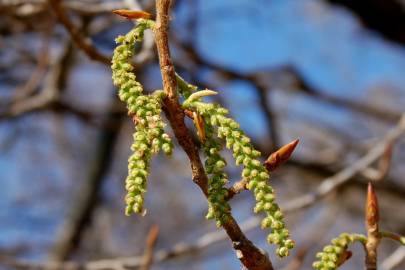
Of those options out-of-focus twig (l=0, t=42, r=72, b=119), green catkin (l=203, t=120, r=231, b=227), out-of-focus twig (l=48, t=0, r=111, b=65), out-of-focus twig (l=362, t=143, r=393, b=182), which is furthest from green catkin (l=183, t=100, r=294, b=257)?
out-of-focus twig (l=0, t=42, r=72, b=119)

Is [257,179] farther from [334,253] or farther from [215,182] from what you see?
[334,253]

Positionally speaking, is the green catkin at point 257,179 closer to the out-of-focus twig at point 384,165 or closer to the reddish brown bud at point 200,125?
the reddish brown bud at point 200,125

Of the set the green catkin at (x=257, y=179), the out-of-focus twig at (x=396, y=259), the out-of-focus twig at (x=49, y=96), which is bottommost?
the out-of-focus twig at (x=396, y=259)

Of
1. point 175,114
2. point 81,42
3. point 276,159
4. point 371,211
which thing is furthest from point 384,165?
point 175,114

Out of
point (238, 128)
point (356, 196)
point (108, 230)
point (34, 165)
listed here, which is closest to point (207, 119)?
point (238, 128)

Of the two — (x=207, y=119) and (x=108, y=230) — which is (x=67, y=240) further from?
(x=207, y=119)

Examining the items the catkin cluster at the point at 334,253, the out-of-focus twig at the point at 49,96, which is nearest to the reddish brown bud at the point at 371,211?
the catkin cluster at the point at 334,253

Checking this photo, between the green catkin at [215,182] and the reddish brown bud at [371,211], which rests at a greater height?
the green catkin at [215,182]

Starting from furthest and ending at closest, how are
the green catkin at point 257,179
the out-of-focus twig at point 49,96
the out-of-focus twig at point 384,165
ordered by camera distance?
the out-of-focus twig at point 49,96 → the out-of-focus twig at point 384,165 → the green catkin at point 257,179
